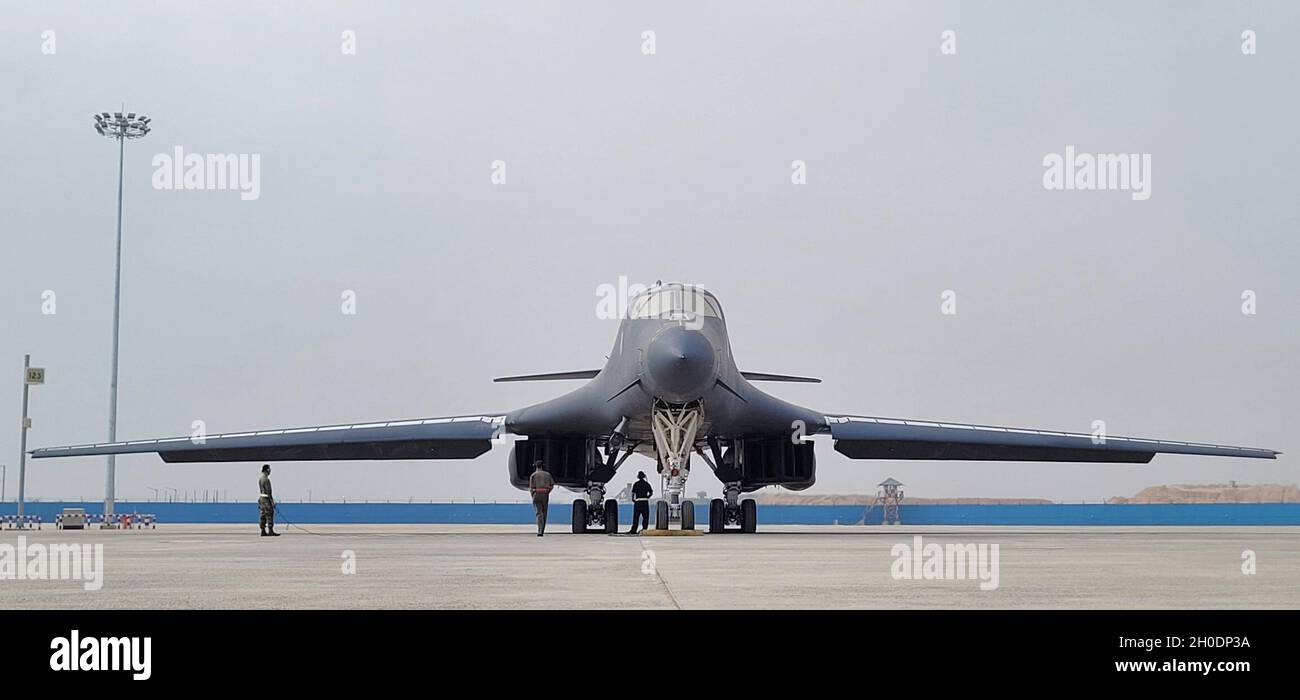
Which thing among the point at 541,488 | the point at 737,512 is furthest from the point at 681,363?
the point at 737,512

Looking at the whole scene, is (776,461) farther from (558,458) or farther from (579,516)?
(558,458)

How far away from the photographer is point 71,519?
3203cm

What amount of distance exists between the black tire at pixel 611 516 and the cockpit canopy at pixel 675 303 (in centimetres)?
386

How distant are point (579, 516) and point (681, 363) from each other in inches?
198

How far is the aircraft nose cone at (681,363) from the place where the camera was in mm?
18234

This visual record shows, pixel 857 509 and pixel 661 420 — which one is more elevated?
pixel 661 420
